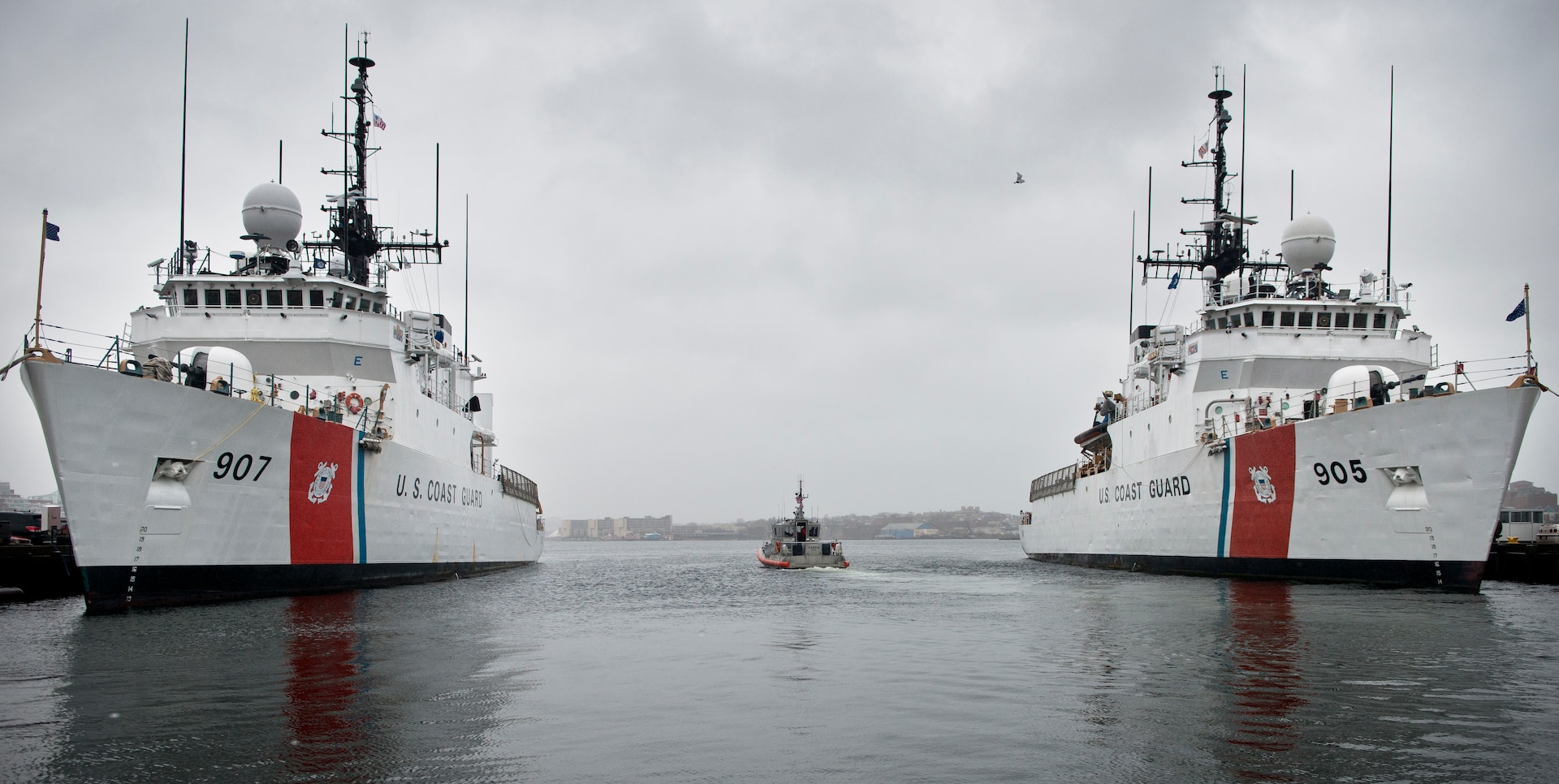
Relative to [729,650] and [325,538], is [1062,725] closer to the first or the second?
[729,650]

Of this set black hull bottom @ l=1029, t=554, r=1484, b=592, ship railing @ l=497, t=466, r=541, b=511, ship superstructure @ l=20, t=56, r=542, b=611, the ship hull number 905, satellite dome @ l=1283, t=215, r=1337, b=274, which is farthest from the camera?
ship railing @ l=497, t=466, r=541, b=511

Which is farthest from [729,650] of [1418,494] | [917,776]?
[1418,494]

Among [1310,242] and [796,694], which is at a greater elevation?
[1310,242]

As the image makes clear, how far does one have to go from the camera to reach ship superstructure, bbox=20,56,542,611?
17.8 m

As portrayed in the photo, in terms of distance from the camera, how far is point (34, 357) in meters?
16.8

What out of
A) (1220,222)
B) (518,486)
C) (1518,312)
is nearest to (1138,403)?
(1220,222)

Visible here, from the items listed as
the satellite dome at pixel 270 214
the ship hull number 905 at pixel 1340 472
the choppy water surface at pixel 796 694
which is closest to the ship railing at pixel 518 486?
the satellite dome at pixel 270 214

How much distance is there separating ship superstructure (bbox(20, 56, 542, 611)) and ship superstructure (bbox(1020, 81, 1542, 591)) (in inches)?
849

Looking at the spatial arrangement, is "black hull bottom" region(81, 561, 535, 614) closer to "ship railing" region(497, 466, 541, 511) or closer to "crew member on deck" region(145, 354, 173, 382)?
"crew member on deck" region(145, 354, 173, 382)

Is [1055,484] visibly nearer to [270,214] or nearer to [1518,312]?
[1518,312]

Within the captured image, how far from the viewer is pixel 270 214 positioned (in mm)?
26406

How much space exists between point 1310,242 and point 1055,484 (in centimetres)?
2052

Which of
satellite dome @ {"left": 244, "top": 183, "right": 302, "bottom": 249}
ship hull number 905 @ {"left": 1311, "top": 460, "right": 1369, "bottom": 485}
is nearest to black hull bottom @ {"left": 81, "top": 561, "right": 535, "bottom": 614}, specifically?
satellite dome @ {"left": 244, "top": 183, "right": 302, "bottom": 249}

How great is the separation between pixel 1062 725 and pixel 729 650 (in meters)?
6.84
